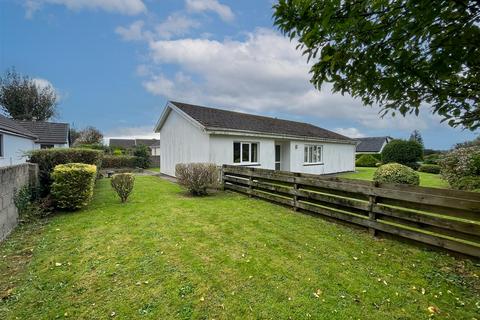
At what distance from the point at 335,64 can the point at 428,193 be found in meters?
3.62

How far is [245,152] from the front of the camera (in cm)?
1469

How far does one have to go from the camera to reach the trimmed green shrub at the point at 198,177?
9766 millimetres

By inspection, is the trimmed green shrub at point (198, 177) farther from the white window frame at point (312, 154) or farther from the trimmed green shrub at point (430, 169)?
the trimmed green shrub at point (430, 169)

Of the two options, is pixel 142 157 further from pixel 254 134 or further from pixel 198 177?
pixel 198 177

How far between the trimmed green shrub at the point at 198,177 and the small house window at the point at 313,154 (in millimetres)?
10741

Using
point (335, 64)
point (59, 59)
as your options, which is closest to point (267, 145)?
point (59, 59)

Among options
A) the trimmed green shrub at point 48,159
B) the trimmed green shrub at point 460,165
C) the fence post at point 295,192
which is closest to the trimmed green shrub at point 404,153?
the trimmed green shrub at point 460,165

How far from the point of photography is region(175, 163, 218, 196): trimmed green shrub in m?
9.77

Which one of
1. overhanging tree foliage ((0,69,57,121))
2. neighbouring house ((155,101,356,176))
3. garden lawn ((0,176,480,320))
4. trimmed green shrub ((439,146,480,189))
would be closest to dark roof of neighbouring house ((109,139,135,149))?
overhanging tree foliage ((0,69,57,121))

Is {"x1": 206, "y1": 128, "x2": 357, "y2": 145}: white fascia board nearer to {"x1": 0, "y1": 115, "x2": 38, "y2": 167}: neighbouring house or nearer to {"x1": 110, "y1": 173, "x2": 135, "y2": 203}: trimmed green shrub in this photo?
{"x1": 110, "y1": 173, "x2": 135, "y2": 203}: trimmed green shrub

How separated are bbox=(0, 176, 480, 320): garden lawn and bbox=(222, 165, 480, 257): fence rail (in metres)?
0.29

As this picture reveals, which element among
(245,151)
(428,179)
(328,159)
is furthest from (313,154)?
(428,179)

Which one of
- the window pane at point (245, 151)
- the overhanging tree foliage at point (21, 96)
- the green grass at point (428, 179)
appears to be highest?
the overhanging tree foliage at point (21, 96)

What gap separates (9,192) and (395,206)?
28.2ft
